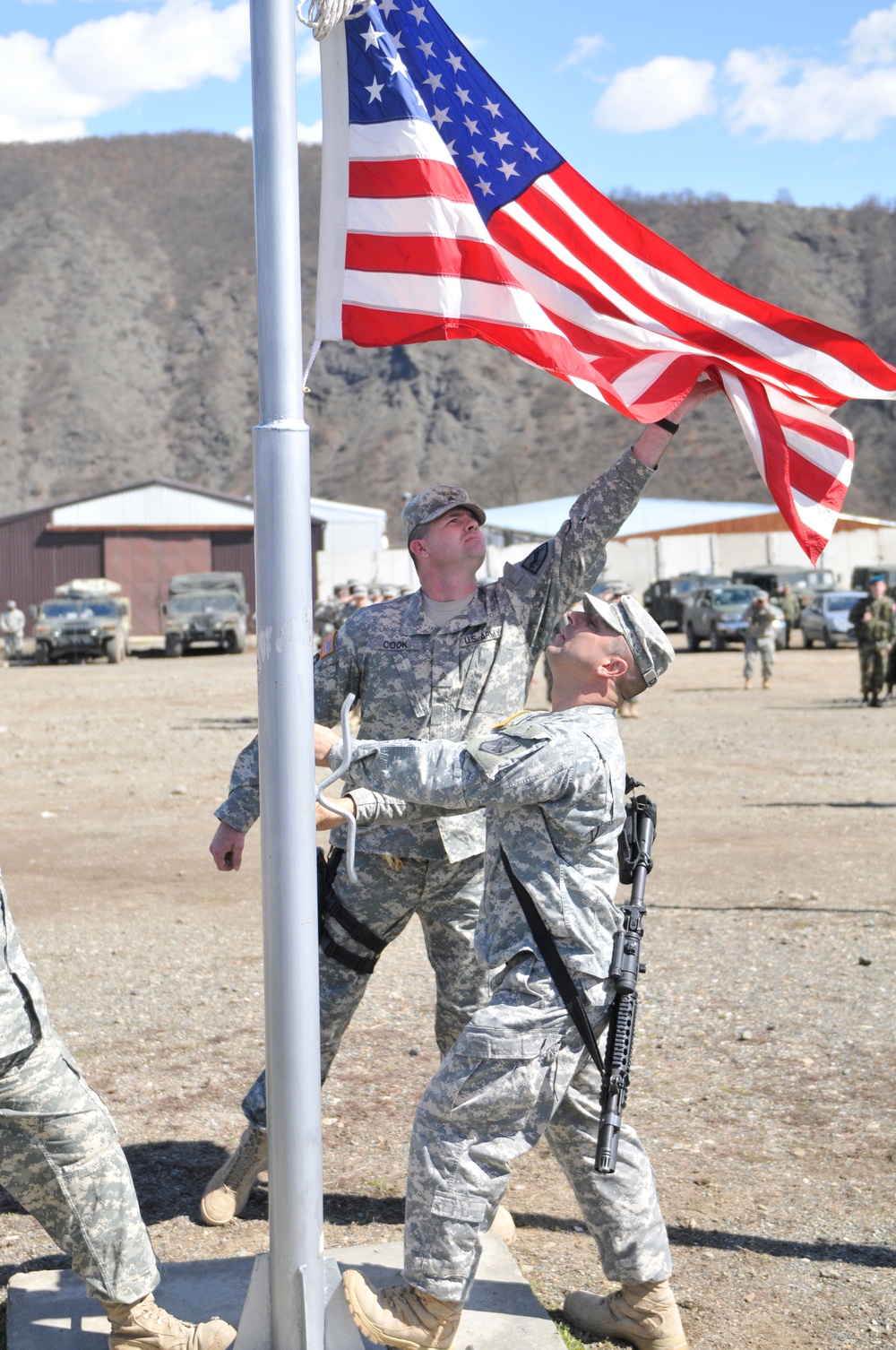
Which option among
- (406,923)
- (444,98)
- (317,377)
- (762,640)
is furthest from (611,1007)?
(317,377)

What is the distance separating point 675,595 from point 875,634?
2077 centimetres

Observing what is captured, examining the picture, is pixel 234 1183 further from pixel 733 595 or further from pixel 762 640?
pixel 733 595

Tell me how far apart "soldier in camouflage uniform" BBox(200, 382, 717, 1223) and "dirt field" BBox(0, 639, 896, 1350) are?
0.71 m

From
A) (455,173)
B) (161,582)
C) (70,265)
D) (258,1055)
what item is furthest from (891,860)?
(70,265)

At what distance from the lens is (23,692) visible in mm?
27328

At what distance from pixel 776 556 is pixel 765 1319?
173 feet

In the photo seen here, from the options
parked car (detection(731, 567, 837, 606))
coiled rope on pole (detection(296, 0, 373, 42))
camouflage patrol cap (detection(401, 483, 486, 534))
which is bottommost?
camouflage patrol cap (detection(401, 483, 486, 534))

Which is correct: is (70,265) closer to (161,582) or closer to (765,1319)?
(161,582)

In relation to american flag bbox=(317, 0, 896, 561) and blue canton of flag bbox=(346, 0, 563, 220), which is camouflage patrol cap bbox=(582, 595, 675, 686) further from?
blue canton of flag bbox=(346, 0, 563, 220)

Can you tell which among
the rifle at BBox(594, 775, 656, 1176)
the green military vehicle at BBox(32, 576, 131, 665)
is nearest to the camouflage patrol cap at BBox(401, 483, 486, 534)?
the rifle at BBox(594, 775, 656, 1176)

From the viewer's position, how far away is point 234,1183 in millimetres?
4367

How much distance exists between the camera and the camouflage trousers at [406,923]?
4129 mm

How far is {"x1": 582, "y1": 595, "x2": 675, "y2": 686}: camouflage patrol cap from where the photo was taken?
11.4ft

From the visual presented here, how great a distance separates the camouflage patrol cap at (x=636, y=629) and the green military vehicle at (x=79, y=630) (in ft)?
112
